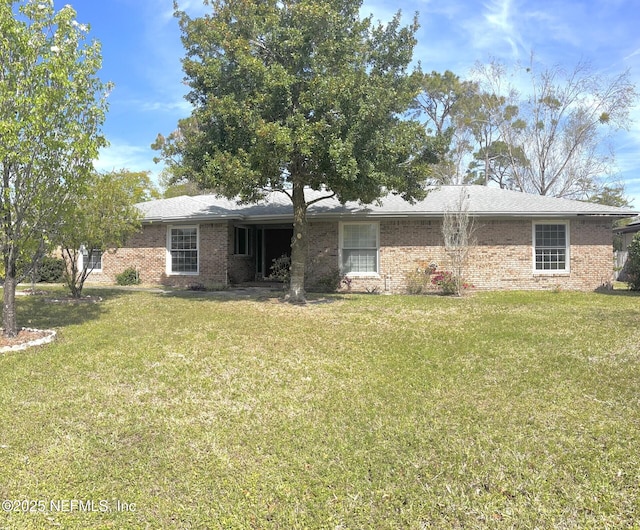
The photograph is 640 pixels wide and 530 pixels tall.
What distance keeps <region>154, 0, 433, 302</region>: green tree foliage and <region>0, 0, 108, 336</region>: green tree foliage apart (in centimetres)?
306

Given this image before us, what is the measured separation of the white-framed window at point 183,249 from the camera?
56.2ft

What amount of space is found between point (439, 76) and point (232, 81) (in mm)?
26589

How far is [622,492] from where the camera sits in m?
3.35

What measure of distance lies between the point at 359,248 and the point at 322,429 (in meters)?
11.6

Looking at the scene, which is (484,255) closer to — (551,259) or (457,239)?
(457,239)

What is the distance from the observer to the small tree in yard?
13.8 metres

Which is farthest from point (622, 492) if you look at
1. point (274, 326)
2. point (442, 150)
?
point (442, 150)

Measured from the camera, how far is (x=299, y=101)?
10.1 metres

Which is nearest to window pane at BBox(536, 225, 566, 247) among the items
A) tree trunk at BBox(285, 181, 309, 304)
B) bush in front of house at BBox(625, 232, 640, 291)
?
bush in front of house at BBox(625, 232, 640, 291)

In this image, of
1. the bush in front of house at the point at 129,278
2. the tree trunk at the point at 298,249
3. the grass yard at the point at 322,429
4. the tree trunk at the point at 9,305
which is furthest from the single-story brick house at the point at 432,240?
the tree trunk at the point at 9,305

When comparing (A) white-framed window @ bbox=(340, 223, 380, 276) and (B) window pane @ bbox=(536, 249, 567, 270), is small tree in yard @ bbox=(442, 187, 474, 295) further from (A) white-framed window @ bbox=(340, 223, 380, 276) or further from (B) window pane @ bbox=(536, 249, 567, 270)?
(B) window pane @ bbox=(536, 249, 567, 270)

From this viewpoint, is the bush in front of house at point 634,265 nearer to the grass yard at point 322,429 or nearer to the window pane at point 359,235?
the grass yard at point 322,429

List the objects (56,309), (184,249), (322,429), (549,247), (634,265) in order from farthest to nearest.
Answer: (184,249), (549,247), (634,265), (56,309), (322,429)

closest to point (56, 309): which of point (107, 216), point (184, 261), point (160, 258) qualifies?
point (107, 216)
